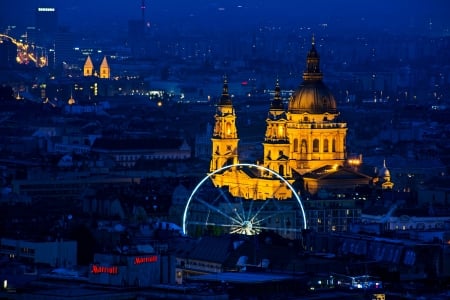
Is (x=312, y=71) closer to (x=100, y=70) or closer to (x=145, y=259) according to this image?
(x=145, y=259)

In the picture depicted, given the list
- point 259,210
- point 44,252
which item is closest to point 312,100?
point 259,210

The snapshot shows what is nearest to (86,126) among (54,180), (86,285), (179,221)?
(54,180)

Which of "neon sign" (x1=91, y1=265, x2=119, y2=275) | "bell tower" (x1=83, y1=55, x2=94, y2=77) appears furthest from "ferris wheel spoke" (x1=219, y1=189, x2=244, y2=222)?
"bell tower" (x1=83, y1=55, x2=94, y2=77)

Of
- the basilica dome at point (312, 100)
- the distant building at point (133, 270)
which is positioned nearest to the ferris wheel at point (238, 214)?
the basilica dome at point (312, 100)

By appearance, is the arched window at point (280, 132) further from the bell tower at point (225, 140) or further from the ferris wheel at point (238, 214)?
the ferris wheel at point (238, 214)

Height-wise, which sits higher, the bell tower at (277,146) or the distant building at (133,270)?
the bell tower at (277,146)

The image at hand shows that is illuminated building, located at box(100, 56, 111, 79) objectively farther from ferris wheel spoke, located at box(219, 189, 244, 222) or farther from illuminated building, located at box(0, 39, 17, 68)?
ferris wheel spoke, located at box(219, 189, 244, 222)

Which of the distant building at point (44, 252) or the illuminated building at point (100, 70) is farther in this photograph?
the illuminated building at point (100, 70)
